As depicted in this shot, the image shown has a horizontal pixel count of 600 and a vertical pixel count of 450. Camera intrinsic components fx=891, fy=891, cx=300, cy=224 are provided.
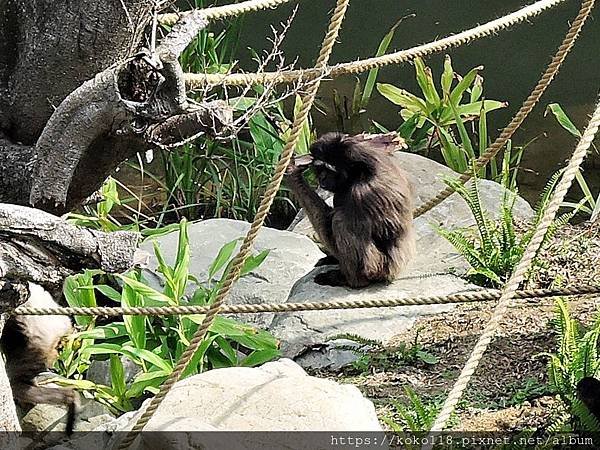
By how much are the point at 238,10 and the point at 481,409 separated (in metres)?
1.73

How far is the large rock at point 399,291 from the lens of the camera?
4.34m

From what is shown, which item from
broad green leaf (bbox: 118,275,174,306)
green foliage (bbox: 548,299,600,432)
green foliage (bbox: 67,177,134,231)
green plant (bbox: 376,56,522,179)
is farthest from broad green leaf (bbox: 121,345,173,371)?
green plant (bbox: 376,56,522,179)

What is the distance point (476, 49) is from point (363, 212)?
538 cm

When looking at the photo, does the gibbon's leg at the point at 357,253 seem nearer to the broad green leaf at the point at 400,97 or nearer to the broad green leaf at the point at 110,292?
the broad green leaf at the point at 110,292

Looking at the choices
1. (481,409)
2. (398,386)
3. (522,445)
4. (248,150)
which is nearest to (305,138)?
(248,150)

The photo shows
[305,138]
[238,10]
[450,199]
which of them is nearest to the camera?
[238,10]

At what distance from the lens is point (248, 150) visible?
6863 mm

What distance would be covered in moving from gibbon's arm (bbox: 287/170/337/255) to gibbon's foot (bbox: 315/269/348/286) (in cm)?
12

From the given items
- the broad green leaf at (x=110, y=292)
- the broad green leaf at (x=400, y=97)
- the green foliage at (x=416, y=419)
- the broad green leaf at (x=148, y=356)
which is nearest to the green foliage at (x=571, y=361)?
the green foliage at (x=416, y=419)

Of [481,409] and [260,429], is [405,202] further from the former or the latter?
[260,429]

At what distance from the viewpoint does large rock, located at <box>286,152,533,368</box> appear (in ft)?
14.2

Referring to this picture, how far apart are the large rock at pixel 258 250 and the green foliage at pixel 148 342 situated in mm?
520

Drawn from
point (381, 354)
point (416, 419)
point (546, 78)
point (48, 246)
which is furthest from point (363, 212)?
point (48, 246)

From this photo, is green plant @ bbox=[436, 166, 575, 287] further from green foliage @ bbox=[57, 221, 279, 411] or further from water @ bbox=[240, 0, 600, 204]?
water @ bbox=[240, 0, 600, 204]
